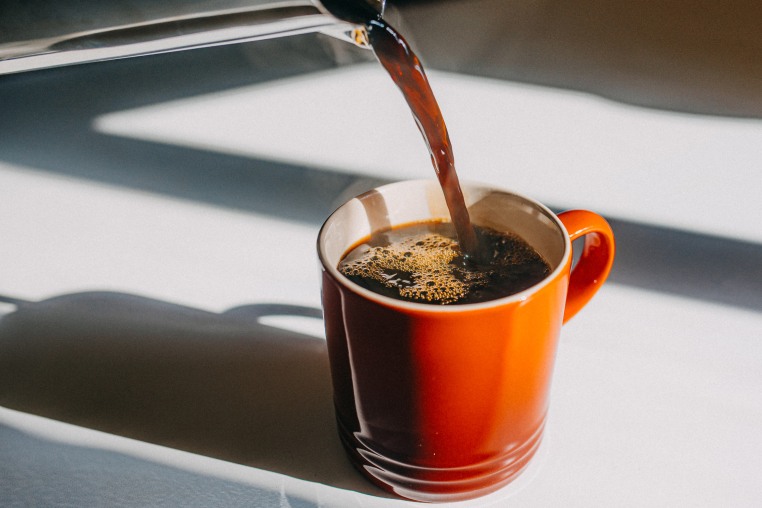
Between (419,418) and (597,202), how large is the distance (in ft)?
1.43

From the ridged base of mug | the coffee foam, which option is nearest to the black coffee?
the coffee foam

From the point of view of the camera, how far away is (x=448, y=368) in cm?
41

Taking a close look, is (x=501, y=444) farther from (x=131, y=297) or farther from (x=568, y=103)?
(x=568, y=103)

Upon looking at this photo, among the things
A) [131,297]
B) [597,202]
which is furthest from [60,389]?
[597,202]

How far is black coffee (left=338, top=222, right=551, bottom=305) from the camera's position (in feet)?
1.60

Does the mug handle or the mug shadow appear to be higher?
the mug handle

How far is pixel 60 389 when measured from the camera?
1.78 feet

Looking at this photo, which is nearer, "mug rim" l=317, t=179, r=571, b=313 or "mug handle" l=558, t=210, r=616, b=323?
"mug rim" l=317, t=179, r=571, b=313

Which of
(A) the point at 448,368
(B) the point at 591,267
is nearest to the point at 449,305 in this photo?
(A) the point at 448,368

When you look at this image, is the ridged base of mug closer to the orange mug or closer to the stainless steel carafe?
the orange mug

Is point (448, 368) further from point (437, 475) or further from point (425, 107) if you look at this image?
point (425, 107)

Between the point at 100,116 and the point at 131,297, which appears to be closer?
the point at 131,297

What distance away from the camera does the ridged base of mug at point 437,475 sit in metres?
0.45

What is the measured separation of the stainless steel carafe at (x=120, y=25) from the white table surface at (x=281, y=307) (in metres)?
0.25
